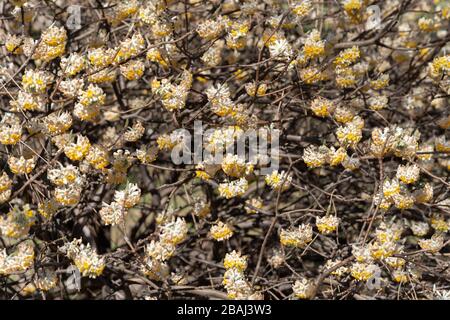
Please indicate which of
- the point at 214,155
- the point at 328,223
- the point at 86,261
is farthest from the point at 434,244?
the point at 86,261

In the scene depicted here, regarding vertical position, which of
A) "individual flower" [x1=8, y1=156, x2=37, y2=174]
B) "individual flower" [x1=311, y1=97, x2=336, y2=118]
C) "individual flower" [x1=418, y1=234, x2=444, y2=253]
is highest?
"individual flower" [x1=8, y1=156, x2=37, y2=174]

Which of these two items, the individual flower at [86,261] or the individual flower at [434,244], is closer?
the individual flower at [86,261]

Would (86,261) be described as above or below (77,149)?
below

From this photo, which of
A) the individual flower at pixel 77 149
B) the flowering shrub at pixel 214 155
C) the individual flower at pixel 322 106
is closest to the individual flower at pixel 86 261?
the flowering shrub at pixel 214 155

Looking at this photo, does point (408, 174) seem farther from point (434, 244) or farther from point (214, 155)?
point (214, 155)

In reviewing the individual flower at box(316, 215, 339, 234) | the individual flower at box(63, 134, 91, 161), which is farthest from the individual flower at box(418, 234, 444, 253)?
the individual flower at box(63, 134, 91, 161)

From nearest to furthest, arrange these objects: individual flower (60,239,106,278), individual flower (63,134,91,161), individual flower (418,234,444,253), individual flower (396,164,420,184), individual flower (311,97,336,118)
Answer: individual flower (60,239,106,278), individual flower (63,134,91,161), individual flower (396,164,420,184), individual flower (418,234,444,253), individual flower (311,97,336,118)

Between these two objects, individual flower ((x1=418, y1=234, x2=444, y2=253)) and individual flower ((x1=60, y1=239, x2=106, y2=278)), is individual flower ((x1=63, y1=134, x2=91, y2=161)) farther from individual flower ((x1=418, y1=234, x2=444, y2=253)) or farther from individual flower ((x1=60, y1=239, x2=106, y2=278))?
individual flower ((x1=418, y1=234, x2=444, y2=253))

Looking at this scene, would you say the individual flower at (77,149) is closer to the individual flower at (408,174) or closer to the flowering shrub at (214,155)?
the flowering shrub at (214,155)
